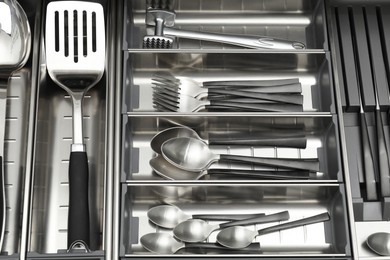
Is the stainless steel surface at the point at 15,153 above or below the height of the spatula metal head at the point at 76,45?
below

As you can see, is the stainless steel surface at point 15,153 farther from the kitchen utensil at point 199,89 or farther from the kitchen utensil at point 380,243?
the kitchen utensil at point 380,243

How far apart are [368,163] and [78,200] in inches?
26.3

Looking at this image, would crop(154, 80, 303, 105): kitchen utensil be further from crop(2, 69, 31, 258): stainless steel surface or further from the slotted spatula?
crop(2, 69, 31, 258): stainless steel surface

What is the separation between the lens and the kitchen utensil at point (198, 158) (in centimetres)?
153

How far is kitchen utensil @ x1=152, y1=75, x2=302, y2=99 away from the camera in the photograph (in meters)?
1.60

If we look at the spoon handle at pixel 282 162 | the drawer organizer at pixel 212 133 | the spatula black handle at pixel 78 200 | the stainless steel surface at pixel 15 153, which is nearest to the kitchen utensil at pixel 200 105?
the drawer organizer at pixel 212 133

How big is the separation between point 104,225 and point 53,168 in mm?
249

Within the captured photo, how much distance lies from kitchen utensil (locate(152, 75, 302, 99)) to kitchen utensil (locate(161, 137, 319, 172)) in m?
0.13

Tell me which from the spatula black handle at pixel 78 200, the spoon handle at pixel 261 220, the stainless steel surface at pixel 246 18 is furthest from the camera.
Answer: the stainless steel surface at pixel 246 18

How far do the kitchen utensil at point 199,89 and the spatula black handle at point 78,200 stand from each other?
260mm

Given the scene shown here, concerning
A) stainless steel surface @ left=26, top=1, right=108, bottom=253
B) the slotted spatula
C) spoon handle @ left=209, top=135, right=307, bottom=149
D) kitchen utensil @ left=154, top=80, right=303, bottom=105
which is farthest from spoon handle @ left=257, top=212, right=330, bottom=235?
the slotted spatula

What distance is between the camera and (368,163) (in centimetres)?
155

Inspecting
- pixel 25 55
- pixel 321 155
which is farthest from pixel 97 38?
pixel 321 155

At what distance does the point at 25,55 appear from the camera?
64.6 inches
